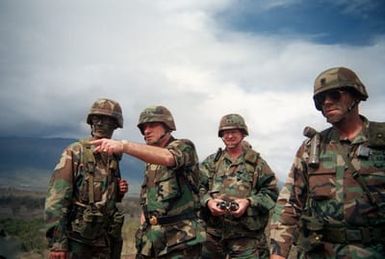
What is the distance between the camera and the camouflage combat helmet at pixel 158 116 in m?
6.40

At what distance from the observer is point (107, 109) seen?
22.0 ft

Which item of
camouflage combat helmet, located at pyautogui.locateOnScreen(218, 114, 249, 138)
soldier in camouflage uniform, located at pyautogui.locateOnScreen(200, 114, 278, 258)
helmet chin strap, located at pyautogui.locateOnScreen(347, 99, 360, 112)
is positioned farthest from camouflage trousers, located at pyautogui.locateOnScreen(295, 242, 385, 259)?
camouflage combat helmet, located at pyautogui.locateOnScreen(218, 114, 249, 138)

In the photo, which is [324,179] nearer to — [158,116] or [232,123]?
[158,116]

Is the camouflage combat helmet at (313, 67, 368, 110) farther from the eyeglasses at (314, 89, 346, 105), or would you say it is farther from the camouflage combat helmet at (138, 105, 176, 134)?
the camouflage combat helmet at (138, 105, 176, 134)

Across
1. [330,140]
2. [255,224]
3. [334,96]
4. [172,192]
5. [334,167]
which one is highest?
[334,96]

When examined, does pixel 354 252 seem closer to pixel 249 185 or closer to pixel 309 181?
pixel 309 181

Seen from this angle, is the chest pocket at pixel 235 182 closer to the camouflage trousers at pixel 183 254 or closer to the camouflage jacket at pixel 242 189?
the camouflage jacket at pixel 242 189

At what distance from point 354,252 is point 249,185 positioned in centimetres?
415

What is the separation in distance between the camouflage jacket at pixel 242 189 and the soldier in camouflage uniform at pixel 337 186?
10.6ft

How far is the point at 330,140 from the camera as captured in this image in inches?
190

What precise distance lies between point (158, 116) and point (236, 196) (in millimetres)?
2752

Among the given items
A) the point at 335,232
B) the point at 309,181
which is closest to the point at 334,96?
the point at 309,181

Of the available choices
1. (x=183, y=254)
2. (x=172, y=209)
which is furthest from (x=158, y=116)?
(x=183, y=254)

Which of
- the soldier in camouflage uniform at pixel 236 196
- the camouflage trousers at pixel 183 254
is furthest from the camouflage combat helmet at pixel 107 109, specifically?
the soldier in camouflage uniform at pixel 236 196
